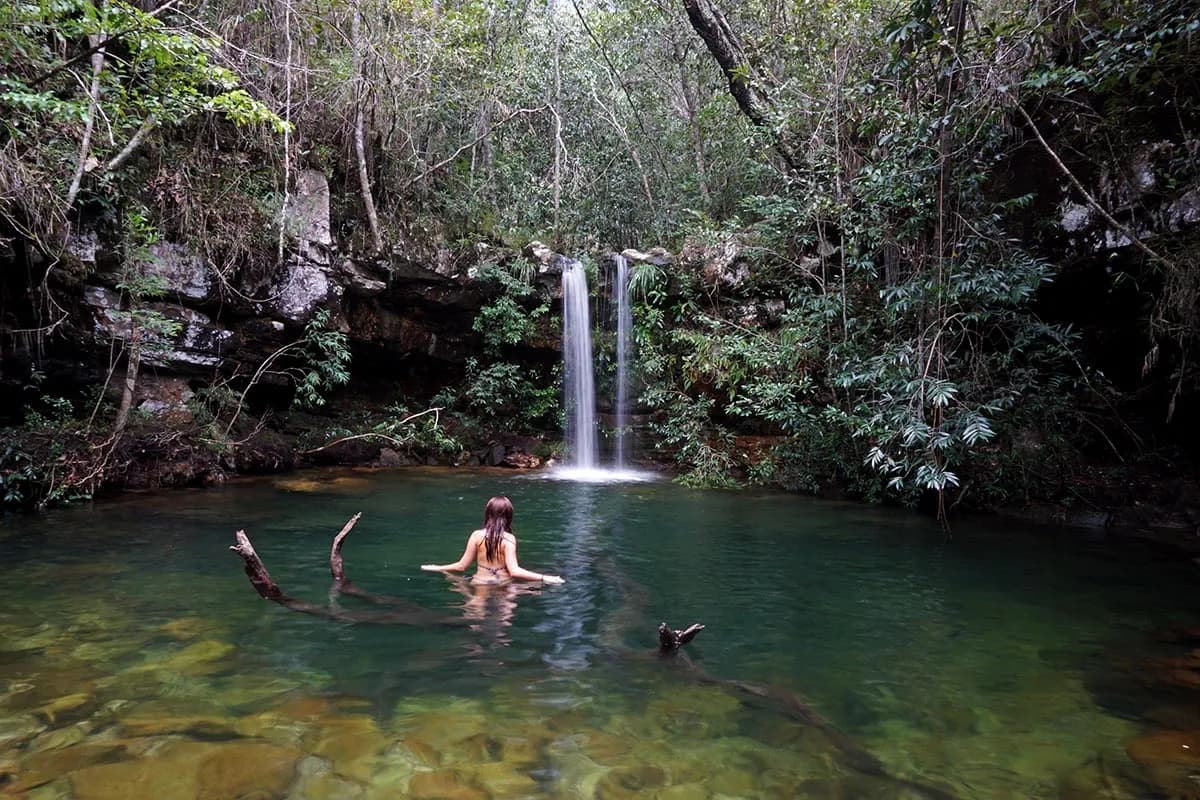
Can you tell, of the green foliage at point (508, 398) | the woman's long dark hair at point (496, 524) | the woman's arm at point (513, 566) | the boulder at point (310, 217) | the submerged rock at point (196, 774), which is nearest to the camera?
the submerged rock at point (196, 774)

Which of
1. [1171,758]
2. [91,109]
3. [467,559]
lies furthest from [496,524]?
[91,109]

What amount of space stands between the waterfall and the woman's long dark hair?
29.7ft

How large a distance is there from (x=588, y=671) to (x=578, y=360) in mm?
11327

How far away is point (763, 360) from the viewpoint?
1151cm

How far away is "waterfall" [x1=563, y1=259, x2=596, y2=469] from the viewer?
1509 centimetres

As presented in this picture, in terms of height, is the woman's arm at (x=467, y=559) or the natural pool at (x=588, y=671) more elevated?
the woman's arm at (x=467, y=559)

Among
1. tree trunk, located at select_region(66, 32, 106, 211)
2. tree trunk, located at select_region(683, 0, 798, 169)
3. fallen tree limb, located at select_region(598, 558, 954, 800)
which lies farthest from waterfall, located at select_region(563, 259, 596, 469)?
fallen tree limb, located at select_region(598, 558, 954, 800)

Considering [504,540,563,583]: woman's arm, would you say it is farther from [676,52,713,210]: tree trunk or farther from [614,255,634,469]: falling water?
[676,52,713,210]: tree trunk

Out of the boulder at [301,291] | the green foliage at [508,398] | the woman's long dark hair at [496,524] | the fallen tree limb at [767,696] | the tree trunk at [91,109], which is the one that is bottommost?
the fallen tree limb at [767,696]

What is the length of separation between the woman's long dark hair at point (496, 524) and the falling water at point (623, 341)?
897cm

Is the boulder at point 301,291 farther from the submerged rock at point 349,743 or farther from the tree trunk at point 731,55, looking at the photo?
the submerged rock at point 349,743

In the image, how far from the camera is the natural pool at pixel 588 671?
3.05 m

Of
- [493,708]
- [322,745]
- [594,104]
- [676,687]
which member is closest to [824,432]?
[676,687]

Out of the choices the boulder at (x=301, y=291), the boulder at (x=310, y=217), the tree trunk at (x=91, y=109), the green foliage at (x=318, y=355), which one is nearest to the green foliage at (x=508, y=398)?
the green foliage at (x=318, y=355)
